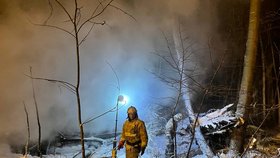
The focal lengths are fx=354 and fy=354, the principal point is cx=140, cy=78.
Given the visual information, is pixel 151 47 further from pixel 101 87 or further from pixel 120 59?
pixel 101 87

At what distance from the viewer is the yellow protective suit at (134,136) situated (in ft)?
25.0

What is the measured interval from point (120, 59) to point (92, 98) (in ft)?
6.34

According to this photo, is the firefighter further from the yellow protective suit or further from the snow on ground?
the snow on ground

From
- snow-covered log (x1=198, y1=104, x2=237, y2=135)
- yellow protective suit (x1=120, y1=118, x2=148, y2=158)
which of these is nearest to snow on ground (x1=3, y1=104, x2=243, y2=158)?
snow-covered log (x1=198, y1=104, x2=237, y2=135)

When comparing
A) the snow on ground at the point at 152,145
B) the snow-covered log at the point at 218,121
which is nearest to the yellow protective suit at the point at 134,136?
the snow on ground at the point at 152,145

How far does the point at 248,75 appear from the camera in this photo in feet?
32.4

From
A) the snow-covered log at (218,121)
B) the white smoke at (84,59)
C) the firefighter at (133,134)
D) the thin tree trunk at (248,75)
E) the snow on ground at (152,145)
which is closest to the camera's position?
the firefighter at (133,134)

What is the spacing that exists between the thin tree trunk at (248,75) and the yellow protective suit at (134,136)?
3.37m

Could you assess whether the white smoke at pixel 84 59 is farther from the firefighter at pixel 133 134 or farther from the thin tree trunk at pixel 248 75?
the firefighter at pixel 133 134

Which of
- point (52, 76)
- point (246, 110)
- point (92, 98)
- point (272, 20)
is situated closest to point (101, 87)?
point (92, 98)

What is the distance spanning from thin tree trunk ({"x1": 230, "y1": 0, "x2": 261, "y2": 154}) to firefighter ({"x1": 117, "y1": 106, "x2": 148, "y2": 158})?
11.1 ft

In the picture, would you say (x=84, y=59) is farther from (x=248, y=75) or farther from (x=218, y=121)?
(x=248, y=75)

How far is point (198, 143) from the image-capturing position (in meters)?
10.3

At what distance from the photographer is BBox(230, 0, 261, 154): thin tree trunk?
9781 millimetres
